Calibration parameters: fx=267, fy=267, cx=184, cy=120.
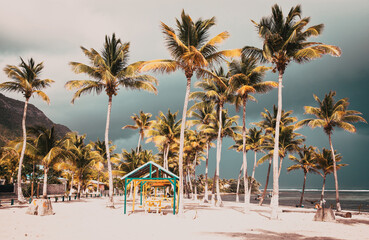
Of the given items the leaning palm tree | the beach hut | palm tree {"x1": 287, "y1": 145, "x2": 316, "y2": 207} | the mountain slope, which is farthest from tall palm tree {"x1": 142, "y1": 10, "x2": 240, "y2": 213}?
the mountain slope

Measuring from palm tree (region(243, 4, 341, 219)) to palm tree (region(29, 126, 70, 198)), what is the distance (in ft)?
72.3

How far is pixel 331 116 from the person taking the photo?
2920cm

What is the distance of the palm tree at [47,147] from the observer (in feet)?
91.4

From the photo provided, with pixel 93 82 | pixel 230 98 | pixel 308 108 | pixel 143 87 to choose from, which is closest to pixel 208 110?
pixel 230 98

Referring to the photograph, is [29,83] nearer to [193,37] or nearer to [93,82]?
[93,82]

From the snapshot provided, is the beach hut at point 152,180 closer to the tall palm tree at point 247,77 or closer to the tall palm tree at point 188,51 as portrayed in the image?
the tall palm tree at point 188,51

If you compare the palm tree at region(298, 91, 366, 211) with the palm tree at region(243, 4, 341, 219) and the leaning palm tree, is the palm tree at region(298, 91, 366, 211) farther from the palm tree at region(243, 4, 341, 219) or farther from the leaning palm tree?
the leaning palm tree

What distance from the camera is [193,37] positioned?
1883 cm

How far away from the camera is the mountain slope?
4055 inches

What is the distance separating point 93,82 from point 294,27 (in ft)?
53.8

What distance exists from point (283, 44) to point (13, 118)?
426 ft

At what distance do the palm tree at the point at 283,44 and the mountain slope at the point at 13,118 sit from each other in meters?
80.6

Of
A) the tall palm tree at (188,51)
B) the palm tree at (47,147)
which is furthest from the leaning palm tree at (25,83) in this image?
the tall palm tree at (188,51)

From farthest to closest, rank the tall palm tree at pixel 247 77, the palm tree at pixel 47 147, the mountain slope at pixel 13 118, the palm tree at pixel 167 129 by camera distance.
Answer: the mountain slope at pixel 13 118 → the palm tree at pixel 167 129 → the palm tree at pixel 47 147 → the tall palm tree at pixel 247 77
